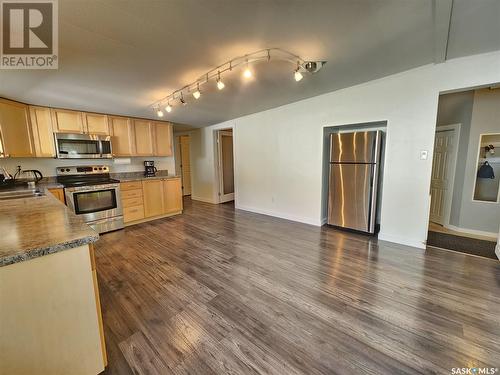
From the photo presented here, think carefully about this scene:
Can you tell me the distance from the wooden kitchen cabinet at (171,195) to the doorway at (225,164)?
140 centimetres

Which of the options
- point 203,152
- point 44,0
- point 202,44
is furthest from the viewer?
point 203,152

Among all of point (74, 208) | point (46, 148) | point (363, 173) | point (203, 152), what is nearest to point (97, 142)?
point (46, 148)

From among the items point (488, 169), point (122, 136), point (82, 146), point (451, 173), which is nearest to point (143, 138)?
point (122, 136)

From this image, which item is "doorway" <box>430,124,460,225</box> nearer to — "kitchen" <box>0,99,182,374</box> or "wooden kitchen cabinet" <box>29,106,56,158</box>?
"kitchen" <box>0,99,182,374</box>

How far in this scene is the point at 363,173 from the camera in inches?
132

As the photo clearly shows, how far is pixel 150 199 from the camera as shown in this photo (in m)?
4.37

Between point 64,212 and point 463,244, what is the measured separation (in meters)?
5.06

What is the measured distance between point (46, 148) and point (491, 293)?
20.2 ft

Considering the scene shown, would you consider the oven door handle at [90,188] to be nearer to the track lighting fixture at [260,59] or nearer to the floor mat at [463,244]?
the track lighting fixture at [260,59]

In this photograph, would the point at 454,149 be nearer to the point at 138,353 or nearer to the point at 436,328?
the point at 436,328

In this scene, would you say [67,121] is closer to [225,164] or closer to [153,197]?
[153,197]

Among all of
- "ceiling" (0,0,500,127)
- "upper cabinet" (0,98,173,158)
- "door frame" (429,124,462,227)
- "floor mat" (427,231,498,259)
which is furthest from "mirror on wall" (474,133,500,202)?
"upper cabinet" (0,98,173,158)

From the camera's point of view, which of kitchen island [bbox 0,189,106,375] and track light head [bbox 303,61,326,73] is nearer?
kitchen island [bbox 0,189,106,375]

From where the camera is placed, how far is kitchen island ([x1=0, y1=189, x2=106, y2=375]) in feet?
3.17
